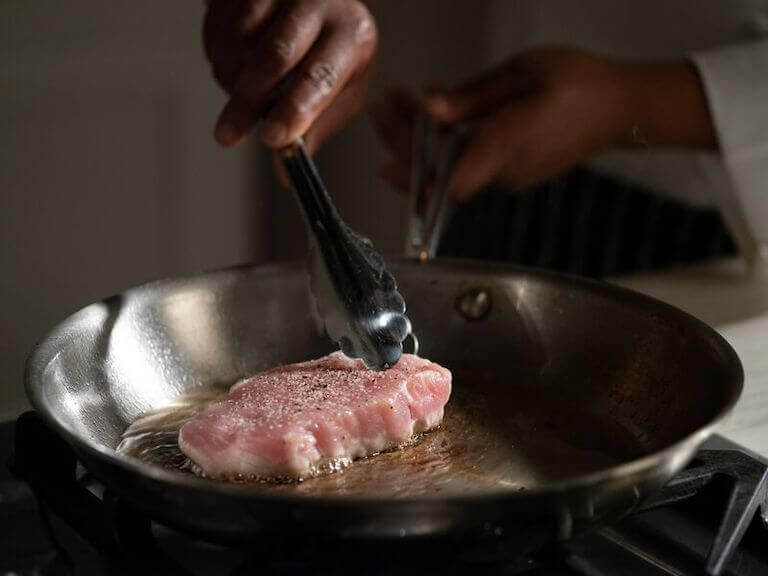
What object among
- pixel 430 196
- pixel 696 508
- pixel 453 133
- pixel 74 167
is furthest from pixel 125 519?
pixel 74 167

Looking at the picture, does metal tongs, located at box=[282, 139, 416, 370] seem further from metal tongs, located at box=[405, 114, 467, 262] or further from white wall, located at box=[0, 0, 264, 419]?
white wall, located at box=[0, 0, 264, 419]

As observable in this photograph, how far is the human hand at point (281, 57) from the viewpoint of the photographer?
0.91 meters

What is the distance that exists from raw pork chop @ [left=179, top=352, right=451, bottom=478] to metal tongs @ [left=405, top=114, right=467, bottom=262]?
0.18m

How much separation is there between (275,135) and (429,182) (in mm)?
Result: 341

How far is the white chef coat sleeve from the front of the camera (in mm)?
1263

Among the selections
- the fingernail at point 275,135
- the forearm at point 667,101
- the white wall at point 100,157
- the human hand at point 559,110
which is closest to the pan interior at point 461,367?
the fingernail at point 275,135

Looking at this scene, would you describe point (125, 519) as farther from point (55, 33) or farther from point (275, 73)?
point (55, 33)

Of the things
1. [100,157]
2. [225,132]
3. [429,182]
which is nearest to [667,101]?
[429,182]

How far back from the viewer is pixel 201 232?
2104 mm

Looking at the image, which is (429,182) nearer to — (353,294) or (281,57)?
(281,57)

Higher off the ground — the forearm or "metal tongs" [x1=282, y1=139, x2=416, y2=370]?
the forearm

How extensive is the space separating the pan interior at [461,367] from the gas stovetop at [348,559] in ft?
0.13

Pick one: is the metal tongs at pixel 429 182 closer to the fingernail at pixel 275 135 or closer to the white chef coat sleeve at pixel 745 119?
the fingernail at pixel 275 135

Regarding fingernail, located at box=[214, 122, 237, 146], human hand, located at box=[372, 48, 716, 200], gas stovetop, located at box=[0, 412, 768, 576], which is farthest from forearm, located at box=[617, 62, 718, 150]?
gas stovetop, located at box=[0, 412, 768, 576]
